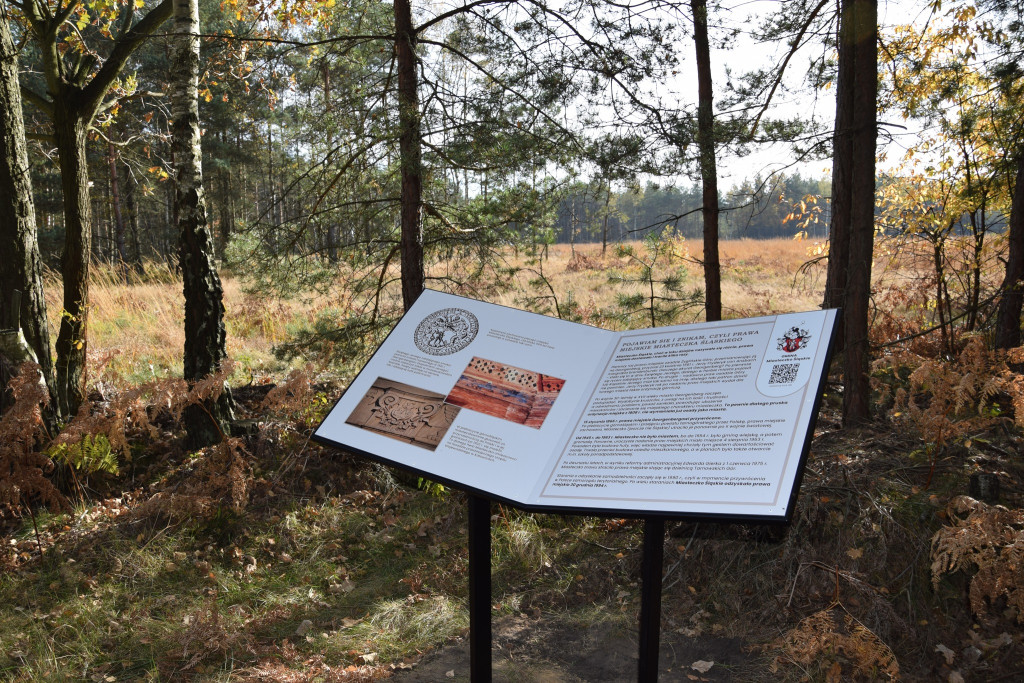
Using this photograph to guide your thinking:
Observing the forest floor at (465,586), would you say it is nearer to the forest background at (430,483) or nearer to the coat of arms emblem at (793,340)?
the forest background at (430,483)

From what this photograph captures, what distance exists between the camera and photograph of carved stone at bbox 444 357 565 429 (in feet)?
8.26

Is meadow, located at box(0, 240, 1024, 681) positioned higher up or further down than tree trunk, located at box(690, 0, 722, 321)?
further down

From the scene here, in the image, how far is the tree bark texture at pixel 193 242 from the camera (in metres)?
5.56

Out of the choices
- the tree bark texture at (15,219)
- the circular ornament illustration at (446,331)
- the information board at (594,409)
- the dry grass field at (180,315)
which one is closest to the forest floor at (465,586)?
the tree bark texture at (15,219)

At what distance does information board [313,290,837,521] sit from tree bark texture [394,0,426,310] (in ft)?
8.39

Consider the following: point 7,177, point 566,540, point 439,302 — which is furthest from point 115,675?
point 7,177

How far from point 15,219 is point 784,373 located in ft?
17.8

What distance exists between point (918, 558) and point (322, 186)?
215 inches

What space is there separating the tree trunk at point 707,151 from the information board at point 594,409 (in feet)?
12.1

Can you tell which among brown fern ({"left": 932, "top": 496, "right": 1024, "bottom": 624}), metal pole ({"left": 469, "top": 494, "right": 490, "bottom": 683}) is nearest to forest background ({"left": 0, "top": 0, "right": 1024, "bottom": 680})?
brown fern ({"left": 932, "top": 496, "right": 1024, "bottom": 624})

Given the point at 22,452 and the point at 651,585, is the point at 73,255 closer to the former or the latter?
the point at 22,452

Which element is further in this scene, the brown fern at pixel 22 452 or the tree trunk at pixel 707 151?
the tree trunk at pixel 707 151

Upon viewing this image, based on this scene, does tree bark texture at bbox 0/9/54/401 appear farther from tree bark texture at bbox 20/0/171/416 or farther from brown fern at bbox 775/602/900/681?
brown fern at bbox 775/602/900/681

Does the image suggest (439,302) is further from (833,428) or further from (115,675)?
(833,428)
